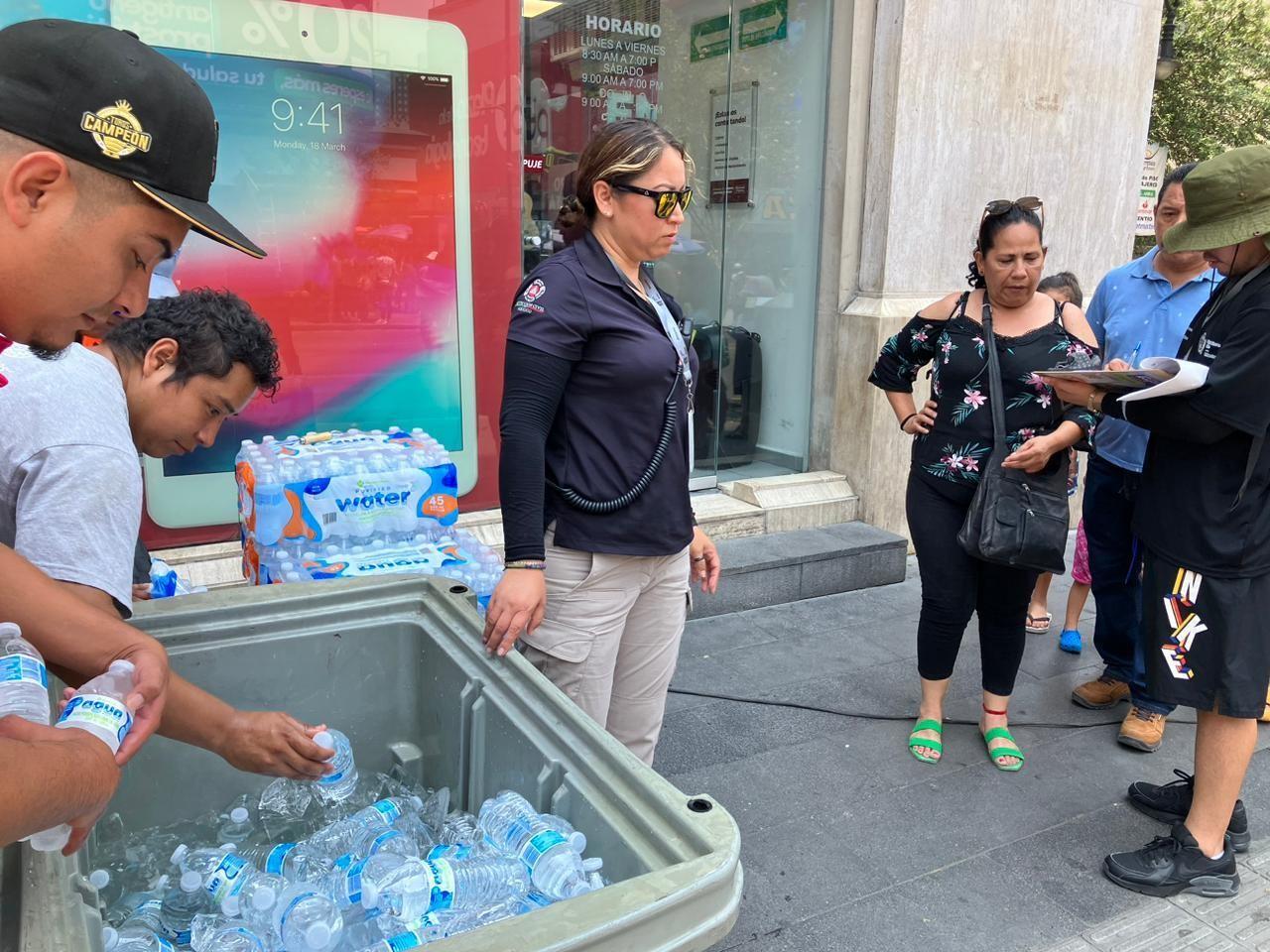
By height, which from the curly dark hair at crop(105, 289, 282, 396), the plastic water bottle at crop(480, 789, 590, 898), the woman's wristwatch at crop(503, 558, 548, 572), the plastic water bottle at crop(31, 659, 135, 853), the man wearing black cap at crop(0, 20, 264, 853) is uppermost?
the man wearing black cap at crop(0, 20, 264, 853)

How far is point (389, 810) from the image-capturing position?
1809 millimetres

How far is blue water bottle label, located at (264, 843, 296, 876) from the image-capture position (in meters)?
1.67

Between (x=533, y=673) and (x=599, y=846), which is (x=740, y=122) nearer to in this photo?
(x=533, y=673)

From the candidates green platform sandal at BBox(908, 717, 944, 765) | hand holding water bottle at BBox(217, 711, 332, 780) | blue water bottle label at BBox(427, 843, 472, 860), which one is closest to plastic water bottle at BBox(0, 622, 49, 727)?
hand holding water bottle at BBox(217, 711, 332, 780)

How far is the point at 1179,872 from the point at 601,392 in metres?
2.20

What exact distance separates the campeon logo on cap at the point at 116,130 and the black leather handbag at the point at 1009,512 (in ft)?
8.67

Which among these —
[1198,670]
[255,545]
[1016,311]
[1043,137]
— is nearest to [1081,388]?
[1016,311]

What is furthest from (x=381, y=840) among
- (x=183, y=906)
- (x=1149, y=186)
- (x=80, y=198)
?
(x=1149, y=186)

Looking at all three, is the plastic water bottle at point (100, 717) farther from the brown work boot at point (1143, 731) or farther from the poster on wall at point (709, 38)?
the poster on wall at point (709, 38)

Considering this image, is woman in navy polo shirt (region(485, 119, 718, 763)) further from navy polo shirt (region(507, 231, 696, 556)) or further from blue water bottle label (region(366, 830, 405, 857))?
blue water bottle label (region(366, 830, 405, 857))

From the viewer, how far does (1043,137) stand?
225 inches

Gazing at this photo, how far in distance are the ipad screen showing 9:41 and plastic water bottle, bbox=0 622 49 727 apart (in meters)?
3.10

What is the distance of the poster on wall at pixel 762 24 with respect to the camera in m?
5.46

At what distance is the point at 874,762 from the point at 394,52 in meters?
3.54
